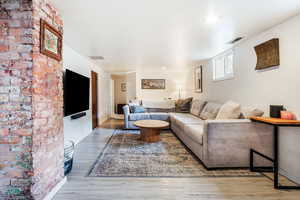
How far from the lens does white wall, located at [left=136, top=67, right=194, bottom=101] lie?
6121 millimetres

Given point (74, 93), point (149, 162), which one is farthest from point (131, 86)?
point (149, 162)

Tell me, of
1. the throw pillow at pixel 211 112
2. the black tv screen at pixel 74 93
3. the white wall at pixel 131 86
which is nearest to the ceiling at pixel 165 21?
the black tv screen at pixel 74 93

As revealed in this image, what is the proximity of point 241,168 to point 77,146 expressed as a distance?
3038 mm

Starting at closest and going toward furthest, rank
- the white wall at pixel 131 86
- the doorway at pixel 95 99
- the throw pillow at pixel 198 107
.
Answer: the throw pillow at pixel 198 107 < the doorway at pixel 95 99 < the white wall at pixel 131 86

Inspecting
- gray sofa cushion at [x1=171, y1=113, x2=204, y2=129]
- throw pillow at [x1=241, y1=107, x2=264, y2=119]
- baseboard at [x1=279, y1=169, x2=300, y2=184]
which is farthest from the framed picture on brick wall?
baseboard at [x1=279, y1=169, x2=300, y2=184]

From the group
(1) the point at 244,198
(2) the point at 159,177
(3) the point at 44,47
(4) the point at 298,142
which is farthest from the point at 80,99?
(4) the point at 298,142

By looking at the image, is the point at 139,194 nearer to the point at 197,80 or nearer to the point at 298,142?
the point at 298,142

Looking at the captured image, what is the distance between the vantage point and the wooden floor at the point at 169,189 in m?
1.63

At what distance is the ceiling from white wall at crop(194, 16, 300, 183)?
219mm

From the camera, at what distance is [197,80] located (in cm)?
530

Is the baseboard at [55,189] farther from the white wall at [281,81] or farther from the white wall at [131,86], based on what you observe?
the white wall at [131,86]

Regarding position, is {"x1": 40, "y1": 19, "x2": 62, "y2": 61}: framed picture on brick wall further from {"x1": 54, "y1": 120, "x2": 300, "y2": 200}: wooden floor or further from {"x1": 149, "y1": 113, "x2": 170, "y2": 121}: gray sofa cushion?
{"x1": 149, "y1": 113, "x2": 170, "y2": 121}: gray sofa cushion

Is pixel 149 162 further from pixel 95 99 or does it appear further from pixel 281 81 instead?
pixel 95 99

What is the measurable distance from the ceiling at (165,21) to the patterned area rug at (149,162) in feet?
6.81
